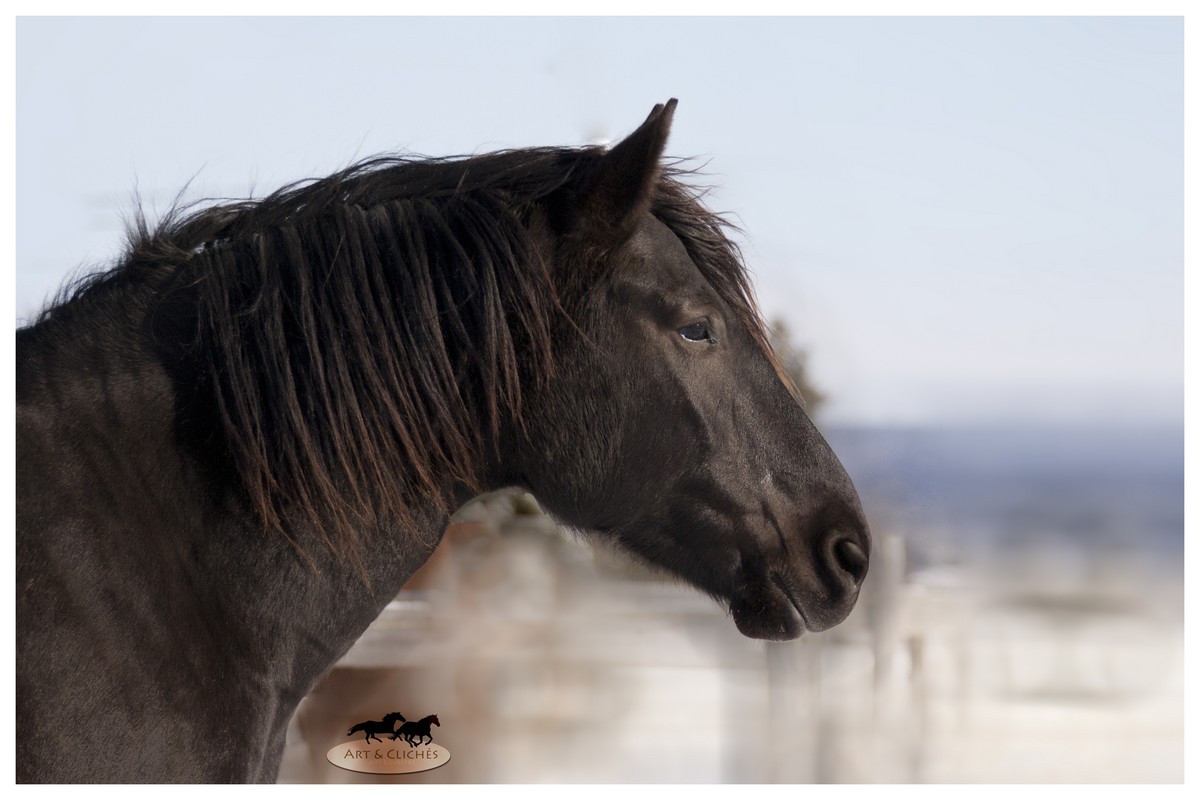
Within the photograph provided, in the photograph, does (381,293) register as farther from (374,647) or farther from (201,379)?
(374,647)

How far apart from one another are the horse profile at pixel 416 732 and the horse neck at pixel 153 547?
4.38 feet

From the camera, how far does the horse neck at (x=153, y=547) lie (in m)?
1.06

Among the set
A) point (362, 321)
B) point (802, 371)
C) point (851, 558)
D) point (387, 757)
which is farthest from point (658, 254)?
point (387, 757)

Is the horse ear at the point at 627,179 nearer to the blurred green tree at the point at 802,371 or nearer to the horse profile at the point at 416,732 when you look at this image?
the blurred green tree at the point at 802,371

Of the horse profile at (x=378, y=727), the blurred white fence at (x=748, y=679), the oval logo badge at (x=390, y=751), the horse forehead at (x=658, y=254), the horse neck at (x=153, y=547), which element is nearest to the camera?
the horse neck at (x=153, y=547)

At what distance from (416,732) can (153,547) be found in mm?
1662

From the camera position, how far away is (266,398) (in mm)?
1137

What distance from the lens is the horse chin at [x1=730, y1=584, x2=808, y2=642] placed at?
133 centimetres

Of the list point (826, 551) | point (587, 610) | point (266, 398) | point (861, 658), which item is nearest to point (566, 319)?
point (266, 398)

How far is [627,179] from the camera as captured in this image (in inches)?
48.3

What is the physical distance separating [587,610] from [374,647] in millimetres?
836

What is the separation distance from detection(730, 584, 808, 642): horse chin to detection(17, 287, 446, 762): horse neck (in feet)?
1.75

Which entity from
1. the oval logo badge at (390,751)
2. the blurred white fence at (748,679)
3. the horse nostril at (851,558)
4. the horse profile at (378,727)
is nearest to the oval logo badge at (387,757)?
the oval logo badge at (390,751)

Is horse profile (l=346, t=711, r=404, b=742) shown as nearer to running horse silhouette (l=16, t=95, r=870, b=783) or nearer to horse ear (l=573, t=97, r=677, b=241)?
running horse silhouette (l=16, t=95, r=870, b=783)
